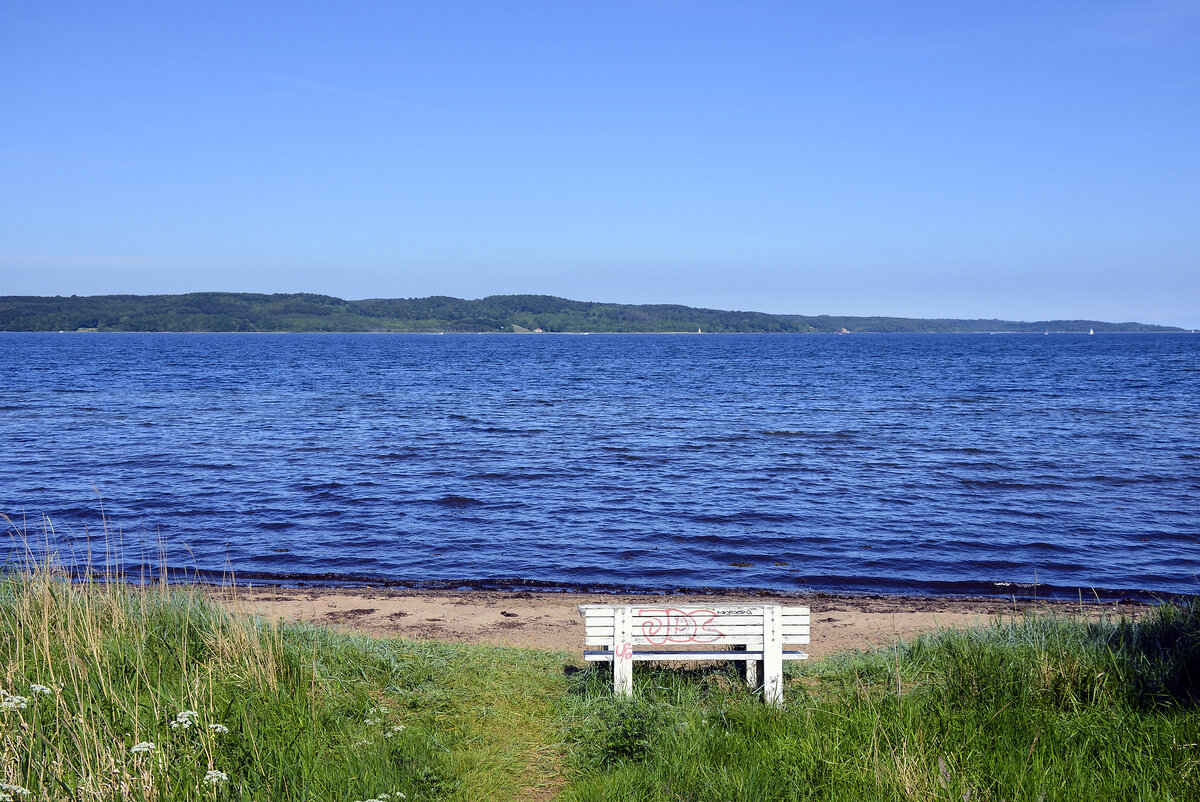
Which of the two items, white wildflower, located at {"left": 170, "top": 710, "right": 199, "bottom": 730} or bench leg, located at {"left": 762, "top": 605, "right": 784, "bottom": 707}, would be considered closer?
white wildflower, located at {"left": 170, "top": 710, "right": 199, "bottom": 730}

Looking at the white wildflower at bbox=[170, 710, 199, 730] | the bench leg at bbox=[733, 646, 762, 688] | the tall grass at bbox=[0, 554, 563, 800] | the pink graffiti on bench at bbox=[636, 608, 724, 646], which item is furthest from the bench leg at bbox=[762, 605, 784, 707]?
the white wildflower at bbox=[170, 710, 199, 730]

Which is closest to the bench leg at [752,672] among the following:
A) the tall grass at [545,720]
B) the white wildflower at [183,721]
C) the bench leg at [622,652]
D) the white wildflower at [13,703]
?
the tall grass at [545,720]

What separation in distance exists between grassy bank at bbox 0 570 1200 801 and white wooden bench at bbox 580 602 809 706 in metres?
0.27

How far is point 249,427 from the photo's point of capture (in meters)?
34.3

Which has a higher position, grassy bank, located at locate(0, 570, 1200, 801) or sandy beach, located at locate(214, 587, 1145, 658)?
grassy bank, located at locate(0, 570, 1200, 801)

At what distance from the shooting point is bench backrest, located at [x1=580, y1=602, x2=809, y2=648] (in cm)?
746

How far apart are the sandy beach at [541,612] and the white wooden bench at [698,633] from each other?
2270 mm

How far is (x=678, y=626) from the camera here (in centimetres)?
753

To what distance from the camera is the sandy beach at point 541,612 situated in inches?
424

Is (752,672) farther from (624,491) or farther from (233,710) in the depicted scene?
(624,491)

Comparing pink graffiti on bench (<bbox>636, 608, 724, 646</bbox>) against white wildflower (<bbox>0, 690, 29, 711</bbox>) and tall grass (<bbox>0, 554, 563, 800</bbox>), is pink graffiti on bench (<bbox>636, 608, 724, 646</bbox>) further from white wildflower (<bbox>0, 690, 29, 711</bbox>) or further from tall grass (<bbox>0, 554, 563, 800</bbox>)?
white wildflower (<bbox>0, 690, 29, 711</bbox>)

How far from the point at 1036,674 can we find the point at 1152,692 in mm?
800

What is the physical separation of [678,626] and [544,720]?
1.39 meters

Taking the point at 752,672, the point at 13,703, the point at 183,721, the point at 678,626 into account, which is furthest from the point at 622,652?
the point at 13,703
